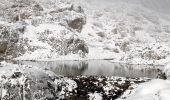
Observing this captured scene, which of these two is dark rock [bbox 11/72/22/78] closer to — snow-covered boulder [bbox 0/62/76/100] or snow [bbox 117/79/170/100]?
snow-covered boulder [bbox 0/62/76/100]

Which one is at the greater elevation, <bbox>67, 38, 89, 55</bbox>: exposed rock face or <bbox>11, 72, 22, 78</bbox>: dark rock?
<bbox>67, 38, 89, 55</bbox>: exposed rock face

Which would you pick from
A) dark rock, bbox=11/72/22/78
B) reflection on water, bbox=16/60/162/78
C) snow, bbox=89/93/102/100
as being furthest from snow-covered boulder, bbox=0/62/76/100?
reflection on water, bbox=16/60/162/78

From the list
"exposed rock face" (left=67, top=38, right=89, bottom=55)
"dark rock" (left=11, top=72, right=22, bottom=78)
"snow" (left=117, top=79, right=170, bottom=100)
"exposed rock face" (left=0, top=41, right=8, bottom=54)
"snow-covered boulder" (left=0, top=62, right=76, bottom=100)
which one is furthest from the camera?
"exposed rock face" (left=67, top=38, right=89, bottom=55)

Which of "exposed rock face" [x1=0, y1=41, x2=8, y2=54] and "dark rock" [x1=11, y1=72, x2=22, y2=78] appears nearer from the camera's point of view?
"dark rock" [x1=11, y1=72, x2=22, y2=78]

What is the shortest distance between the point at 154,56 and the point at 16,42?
82.0m

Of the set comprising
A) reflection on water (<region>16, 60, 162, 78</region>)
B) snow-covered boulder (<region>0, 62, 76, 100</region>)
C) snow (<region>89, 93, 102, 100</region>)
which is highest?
snow-covered boulder (<region>0, 62, 76, 100</region>)

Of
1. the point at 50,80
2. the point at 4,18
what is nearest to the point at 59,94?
the point at 50,80

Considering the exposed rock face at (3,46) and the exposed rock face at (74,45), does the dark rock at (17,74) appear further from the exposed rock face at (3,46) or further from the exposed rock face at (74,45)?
the exposed rock face at (74,45)

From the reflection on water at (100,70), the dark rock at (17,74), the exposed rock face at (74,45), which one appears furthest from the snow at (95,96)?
the exposed rock face at (74,45)

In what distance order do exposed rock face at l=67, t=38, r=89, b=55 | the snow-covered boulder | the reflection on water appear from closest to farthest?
the snow-covered boulder < the reflection on water < exposed rock face at l=67, t=38, r=89, b=55

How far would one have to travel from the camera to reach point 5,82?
96.2ft

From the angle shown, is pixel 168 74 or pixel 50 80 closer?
pixel 168 74

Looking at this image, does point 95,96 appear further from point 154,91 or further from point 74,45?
point 74,45

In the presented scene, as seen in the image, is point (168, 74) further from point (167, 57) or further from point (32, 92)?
point (167, 57)
